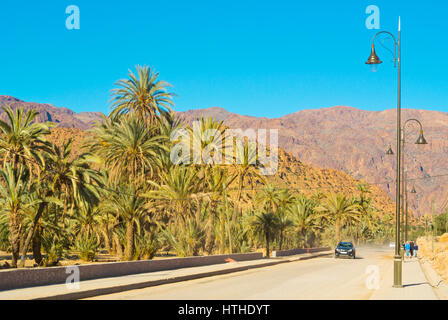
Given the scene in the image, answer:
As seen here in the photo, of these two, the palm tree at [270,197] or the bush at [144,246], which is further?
the palm tree at [270,197]

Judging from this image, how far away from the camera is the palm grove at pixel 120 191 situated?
25.7 metres

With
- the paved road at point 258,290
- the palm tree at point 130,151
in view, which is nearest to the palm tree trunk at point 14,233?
the paved road at point 258,290

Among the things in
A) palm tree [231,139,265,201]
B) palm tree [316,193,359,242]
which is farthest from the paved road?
palm tree [316,193,359,242]

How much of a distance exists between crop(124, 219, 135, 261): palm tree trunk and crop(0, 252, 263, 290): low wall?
5047 mm

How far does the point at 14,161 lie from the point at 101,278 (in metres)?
9.01

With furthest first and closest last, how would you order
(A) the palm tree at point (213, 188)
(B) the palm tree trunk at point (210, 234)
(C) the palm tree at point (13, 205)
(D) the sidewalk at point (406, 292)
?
(A) the palm tree at point (213, 188)
(B) the palm tree trunk at point (210, 234)
(C) the palm tree at point (13, 205)
(D) the sidewalk at point (406, 292)

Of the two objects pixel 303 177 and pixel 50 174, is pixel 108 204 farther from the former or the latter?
pixel 303 177

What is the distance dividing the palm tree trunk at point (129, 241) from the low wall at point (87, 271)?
5.05 meters

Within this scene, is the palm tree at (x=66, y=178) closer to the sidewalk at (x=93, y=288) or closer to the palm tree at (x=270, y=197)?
the sidewalk at (x=93, y=288)

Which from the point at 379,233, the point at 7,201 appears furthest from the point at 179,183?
the point at 379,233

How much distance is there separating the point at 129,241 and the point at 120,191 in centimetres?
354

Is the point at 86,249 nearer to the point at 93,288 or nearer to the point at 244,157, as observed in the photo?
the point at 244,157

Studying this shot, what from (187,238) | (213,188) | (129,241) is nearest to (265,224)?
(213,188)

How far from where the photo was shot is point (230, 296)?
617 inches
